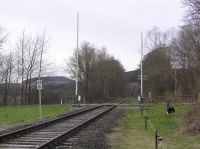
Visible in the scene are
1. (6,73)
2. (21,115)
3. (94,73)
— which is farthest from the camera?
(94,73)

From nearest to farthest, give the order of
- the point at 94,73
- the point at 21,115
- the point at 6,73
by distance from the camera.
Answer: the point at 21,115 → the point at 6,73 → the point at 94,73

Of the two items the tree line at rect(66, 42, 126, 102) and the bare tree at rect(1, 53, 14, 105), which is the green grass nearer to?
the bare tree at rect(1, 53, 14, 105)

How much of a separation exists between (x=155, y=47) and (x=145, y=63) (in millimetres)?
6511

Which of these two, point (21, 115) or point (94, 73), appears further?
point (94, 73)

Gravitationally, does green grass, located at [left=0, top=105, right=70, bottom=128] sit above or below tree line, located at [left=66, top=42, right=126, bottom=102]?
below

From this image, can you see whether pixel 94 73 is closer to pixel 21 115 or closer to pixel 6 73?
pixel 6 73

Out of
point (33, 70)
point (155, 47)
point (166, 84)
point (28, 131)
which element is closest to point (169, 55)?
point (166, 84)

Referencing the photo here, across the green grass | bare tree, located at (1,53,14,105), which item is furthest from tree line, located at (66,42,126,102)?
the green grass

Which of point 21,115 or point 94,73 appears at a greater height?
point 94,73

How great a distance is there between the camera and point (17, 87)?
10062 centimetres

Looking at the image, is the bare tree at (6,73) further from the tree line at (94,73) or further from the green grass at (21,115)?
the green grass at (21,115)

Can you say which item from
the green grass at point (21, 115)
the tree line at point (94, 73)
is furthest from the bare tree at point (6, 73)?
the green grass at point (21, 115)

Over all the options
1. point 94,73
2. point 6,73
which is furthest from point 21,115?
point 94,73

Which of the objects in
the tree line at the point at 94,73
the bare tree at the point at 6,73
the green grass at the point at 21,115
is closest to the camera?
the green grass at the point at 21,115
